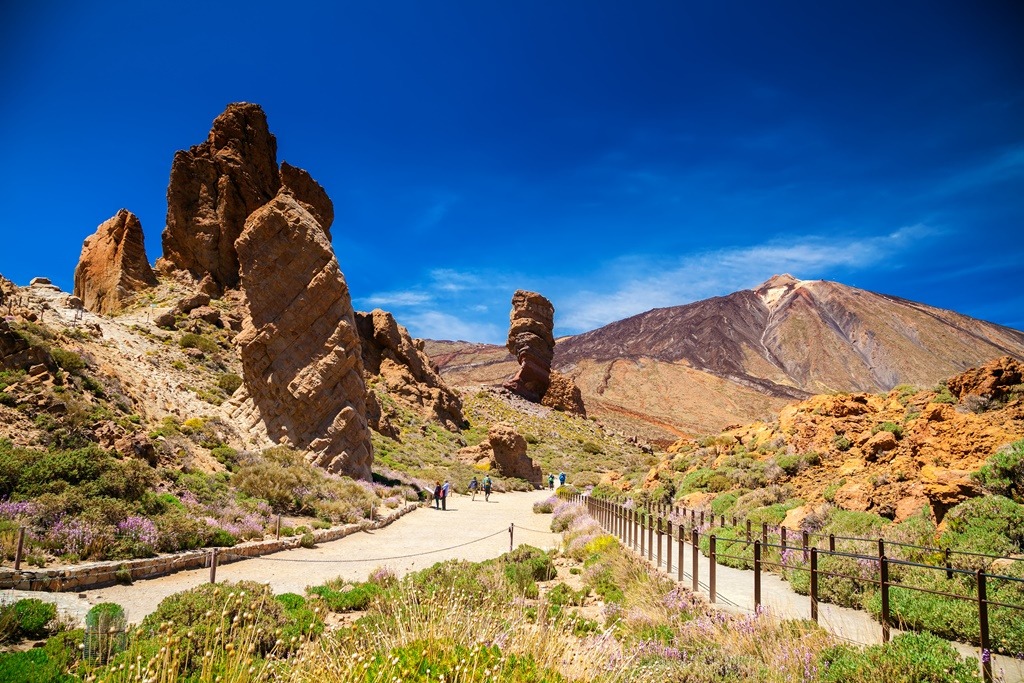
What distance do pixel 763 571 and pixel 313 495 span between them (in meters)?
13.9

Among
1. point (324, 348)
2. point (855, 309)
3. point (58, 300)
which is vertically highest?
point (855, 309)

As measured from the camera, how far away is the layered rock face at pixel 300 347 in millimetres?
23906

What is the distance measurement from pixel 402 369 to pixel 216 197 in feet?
59.7

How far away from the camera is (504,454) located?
38.1 meters

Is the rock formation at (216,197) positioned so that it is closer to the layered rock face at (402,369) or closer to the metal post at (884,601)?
the layered rock face at (402,369)

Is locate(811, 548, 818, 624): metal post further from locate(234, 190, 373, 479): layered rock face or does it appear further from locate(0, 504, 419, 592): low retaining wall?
locate(234, 190, 373, 479): layered rock face

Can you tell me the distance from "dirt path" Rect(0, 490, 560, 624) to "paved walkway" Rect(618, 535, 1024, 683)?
6.23m

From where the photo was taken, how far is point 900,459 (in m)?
13.1

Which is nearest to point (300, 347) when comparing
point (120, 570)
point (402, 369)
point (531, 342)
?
point (120, 570)

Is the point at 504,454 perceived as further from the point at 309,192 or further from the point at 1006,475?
the point at 1006,475

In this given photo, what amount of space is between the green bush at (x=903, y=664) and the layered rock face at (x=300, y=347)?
68.6 feet

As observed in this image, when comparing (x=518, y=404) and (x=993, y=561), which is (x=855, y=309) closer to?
(x=518, y=404)

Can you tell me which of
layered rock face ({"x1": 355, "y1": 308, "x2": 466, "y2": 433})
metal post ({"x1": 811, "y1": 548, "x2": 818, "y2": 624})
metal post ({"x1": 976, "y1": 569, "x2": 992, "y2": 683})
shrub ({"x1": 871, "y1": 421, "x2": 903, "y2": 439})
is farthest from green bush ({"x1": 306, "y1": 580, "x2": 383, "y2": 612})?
layered rock face ({"x1": 355, "y1": 308, "x2": 466, "y2": 433})

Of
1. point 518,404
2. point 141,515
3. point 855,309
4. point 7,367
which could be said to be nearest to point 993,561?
point 141,515
